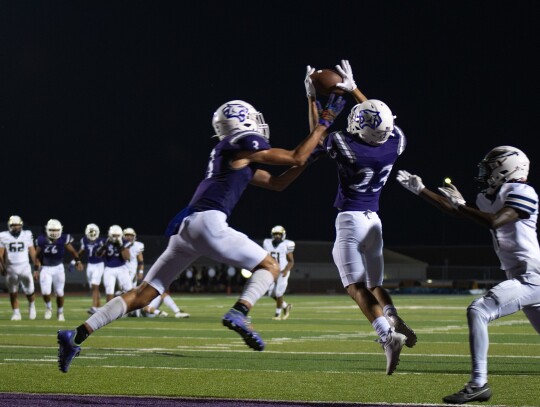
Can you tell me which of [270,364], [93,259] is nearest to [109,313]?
[270,364]

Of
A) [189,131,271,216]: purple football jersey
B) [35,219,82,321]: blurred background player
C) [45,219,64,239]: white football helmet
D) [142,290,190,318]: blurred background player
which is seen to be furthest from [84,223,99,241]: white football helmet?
[189,131,271,216]: purple football jersey

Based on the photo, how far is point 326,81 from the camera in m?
7.79

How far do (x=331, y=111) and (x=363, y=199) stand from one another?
985mm

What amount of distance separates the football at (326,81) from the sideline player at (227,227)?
38 cm

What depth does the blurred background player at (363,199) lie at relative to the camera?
312 inches

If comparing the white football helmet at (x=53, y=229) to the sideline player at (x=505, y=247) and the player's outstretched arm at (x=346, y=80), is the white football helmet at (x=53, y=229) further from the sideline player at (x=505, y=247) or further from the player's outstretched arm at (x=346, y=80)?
the sideline player at (x=505, y=247)

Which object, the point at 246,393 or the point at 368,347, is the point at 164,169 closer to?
the point at 368,347

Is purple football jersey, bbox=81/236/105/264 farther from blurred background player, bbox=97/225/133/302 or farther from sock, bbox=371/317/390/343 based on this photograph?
sock, bbox=371/317/390/343

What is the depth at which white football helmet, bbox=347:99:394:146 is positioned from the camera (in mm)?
7930

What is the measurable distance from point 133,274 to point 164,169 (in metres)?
29.2

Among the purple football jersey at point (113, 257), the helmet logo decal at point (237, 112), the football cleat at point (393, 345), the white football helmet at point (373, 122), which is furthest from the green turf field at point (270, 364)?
the purple football jersey at point (113, 257)

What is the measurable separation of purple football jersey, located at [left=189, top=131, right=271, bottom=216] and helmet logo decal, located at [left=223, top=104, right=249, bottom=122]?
156 millimetres

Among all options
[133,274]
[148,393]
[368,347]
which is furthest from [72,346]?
[133,274]

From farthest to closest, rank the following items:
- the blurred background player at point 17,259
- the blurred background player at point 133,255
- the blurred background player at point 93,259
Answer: the blurred background player at point 93,259 → the blurred background player at point 133,255 → the blurred background player at point 17,259
